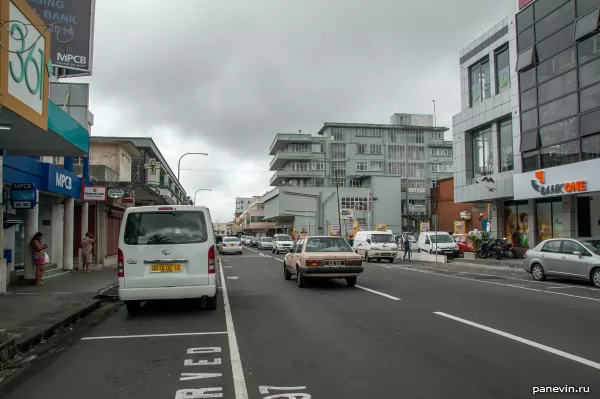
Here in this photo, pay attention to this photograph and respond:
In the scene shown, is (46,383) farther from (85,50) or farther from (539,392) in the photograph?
(85,50)

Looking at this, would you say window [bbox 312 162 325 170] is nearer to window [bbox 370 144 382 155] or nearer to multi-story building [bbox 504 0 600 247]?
window [bbox 370 144 382 155]

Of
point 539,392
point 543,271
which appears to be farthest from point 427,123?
point 539,392

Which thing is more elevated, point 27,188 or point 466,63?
point 466,63

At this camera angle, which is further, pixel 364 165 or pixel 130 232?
pixel 364 165

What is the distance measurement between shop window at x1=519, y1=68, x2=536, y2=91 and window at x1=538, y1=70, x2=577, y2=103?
27.6 inches

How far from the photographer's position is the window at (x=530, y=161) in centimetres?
2447

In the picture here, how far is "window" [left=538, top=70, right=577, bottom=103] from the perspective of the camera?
A: 21.6 m

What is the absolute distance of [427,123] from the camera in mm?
98688

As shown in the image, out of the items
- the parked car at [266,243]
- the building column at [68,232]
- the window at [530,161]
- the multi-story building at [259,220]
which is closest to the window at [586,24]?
the window at [530,161]

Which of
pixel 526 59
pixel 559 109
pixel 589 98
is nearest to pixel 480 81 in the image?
pixel 526 59

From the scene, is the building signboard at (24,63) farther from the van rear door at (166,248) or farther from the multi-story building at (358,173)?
the multi-story building at (358,173)

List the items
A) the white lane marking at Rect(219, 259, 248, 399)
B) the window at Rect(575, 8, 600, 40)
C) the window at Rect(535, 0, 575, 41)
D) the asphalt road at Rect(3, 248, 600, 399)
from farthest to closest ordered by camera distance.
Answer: the window at Rect(535, 0, 575, 41) → the window at Rect(575, 8, 600, 40) → the asphalt road at Rect(3, 248, 600, 399) → the white lane marking at Rect(219, 259, 248, 399)

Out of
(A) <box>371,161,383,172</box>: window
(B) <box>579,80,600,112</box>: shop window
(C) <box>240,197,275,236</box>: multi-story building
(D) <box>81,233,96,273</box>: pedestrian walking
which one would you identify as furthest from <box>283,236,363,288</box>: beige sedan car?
(C) <box>240,197,275,236</box>: multi-story building

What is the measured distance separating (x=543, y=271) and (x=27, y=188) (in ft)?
53.0
